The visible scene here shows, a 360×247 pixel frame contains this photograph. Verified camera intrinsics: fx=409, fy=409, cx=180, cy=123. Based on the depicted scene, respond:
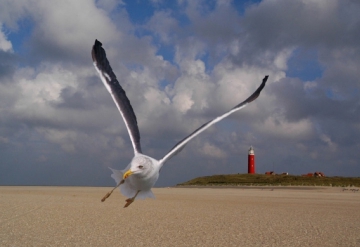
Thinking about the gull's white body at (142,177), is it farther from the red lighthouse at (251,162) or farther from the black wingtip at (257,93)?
the red lighthouse at (251,162)

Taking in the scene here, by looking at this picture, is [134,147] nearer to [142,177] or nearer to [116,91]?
[142,177]

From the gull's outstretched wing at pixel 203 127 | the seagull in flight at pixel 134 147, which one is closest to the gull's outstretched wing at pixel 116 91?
the seagull in flight at pixel 134 147

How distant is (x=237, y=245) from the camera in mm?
19391

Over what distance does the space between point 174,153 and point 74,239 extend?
1693 cm

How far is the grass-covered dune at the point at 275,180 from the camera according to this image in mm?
73938

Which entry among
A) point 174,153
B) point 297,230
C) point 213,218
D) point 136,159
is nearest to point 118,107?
point 174,153

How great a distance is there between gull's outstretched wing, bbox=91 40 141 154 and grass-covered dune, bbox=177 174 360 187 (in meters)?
69.9

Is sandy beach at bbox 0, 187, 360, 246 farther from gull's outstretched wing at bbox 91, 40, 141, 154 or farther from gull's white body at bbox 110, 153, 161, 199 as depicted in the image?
gull's white body at bbox 110, 153, 161, 199

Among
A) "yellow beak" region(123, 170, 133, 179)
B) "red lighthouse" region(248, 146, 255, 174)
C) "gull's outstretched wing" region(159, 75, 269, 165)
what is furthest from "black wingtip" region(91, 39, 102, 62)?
"red lighthouse" region(248, 146, 255, 174)

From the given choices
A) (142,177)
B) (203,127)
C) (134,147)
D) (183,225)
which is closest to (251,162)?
(183,225)

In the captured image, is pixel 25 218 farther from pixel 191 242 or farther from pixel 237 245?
pixel 237 245

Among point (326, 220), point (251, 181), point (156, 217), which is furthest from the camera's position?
point (251, 181)

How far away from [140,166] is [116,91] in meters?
2.98

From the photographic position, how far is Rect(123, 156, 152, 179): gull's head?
4363 mm
